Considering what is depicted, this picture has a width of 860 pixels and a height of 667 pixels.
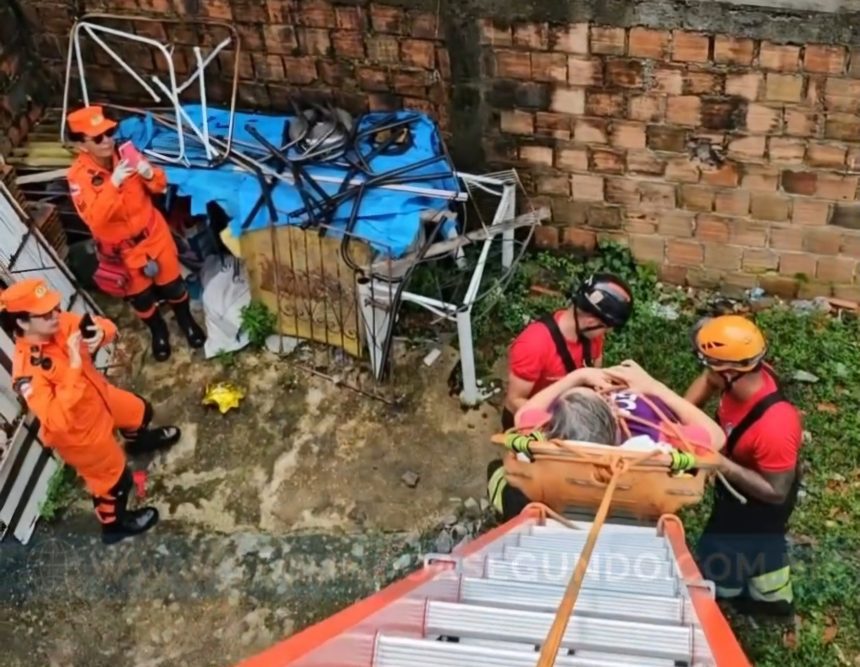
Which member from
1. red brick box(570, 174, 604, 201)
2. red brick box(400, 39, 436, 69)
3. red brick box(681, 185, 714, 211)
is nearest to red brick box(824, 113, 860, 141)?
red brick box(681, 185, 714, 211)

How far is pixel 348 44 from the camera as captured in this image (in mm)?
6250

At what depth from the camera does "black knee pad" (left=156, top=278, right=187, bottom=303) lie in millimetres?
6574

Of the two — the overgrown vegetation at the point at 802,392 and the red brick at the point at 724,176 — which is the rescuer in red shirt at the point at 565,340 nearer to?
the overgrown vegetation at the point at 802,392

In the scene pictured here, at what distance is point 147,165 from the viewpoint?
6016 mm

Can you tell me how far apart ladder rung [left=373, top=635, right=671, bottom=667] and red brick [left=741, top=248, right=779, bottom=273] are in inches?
176

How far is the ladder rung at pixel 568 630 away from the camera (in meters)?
2.63

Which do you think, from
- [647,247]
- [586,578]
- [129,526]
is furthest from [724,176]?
[129,526]

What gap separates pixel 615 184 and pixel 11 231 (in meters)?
3.84

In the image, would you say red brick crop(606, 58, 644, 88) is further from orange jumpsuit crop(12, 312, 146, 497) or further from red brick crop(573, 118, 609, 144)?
orange jumpsuit crop(12, 312, 146, 497)

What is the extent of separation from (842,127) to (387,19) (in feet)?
9.05

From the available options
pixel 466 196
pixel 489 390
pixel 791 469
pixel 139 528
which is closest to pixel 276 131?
pixel 466 196

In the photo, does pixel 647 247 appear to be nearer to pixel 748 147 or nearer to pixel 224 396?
pixel 748 147

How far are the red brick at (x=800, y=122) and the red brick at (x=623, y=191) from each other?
39.6 inches

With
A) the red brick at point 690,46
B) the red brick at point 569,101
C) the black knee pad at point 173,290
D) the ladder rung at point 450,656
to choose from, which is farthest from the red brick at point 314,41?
the ladder rung at point 450,656
